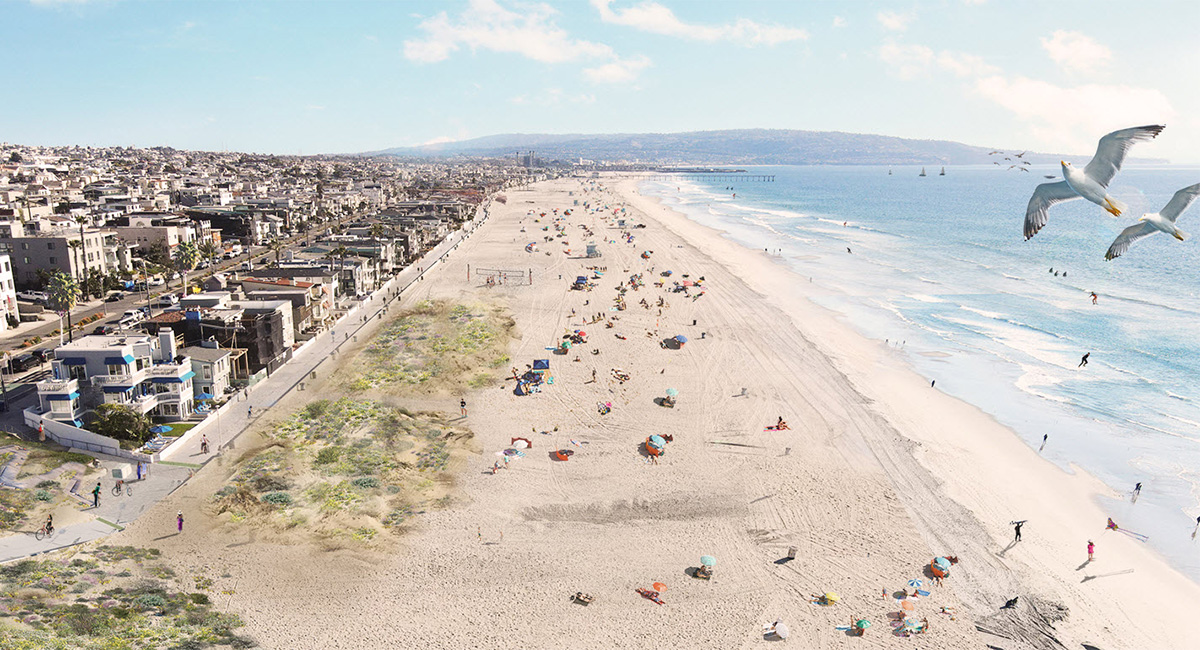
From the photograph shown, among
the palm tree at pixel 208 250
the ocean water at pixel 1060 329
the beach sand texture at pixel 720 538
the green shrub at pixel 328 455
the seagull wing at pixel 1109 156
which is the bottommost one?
the beach sand texture at pixel 720 538

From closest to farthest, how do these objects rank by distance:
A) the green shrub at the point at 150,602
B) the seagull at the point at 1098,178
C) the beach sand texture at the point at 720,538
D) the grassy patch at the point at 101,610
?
the seagull at the point at 1098,178, the grassy patch at the point at 101,610, the green shrub at the point at 150,602, the beach sand texture at the point at 720,538

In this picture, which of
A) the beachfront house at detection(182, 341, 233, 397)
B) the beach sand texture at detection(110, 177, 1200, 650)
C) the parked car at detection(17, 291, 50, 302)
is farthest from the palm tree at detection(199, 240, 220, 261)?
the beach sand texture at detection(110, 177, 1200, 650)

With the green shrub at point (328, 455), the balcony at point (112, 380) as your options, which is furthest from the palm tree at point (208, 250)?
the green shrub at point (328, 455)

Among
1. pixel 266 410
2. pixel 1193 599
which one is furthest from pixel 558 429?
pixel 1193 599

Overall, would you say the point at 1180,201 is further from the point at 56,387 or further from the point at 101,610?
the point at 56,387

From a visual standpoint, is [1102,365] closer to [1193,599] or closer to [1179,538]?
[1179,538]

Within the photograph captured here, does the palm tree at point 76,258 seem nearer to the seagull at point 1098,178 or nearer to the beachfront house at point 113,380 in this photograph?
the beachfront house at point 113,380
